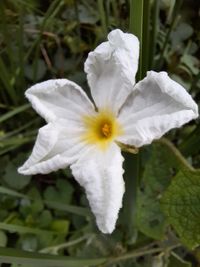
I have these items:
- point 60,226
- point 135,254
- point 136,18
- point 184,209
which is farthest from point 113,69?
point 60,226

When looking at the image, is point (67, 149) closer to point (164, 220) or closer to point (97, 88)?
point (97, 88)

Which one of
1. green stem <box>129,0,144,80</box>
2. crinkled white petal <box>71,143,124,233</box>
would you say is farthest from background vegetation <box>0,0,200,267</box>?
crinkled white petal <box>71,143,124,233</box>

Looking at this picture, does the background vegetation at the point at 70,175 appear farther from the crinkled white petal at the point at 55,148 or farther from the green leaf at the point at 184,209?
the crinkled white petal at the point at 55,148

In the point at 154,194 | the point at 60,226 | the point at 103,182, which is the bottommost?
the point at 60,226

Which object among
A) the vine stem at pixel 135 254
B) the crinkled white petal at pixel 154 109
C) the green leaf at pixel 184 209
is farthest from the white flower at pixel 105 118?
the vine stem at pixel 135 254

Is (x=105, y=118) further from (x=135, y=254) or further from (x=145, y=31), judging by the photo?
(x=135, y=254)

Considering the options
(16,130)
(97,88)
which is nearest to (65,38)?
(16,130)
